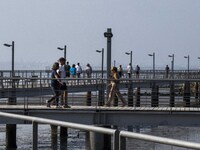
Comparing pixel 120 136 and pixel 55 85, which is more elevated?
pixel 55 85

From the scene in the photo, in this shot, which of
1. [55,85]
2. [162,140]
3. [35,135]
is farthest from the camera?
[55,85]

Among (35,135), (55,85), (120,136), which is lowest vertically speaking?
(35,135)

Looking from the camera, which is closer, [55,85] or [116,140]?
[116,140]

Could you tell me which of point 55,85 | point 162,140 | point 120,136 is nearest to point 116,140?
point 120,136

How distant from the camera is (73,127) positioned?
5.92 meters

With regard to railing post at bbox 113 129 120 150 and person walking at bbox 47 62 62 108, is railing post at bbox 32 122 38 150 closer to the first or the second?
railing post at bbox 113 129 120 150

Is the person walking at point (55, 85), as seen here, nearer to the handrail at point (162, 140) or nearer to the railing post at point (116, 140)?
the railing post at point (116, 140)

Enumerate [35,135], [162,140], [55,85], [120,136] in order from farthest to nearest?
[55,85]
[35,135]
[120,136]
[162,140]

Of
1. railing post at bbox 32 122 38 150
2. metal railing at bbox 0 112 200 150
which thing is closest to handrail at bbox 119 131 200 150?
metal railing at bbox 0 112 200 150

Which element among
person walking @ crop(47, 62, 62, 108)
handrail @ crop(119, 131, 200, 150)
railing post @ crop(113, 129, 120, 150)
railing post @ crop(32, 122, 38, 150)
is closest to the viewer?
handrail @ crop(119, 131, 200, 150)

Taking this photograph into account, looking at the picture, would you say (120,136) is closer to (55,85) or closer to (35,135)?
(35,135)

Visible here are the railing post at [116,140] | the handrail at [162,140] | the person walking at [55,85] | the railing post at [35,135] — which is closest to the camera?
the handrail at [162,140]

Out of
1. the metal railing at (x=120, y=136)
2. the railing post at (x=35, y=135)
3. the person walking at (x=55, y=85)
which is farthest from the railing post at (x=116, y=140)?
the person walking at (x=55, y=85)

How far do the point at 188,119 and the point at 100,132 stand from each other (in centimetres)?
1505
